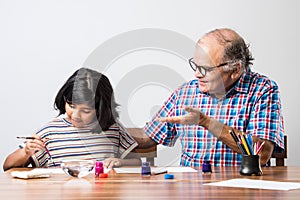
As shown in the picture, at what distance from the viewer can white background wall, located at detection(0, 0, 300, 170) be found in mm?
3145

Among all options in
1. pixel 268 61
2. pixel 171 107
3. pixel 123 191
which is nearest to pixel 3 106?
pixel 171 107

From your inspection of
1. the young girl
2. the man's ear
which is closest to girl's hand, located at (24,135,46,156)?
the young girl

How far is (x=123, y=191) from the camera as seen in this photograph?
1.51 metres

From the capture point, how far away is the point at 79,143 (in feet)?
7.68

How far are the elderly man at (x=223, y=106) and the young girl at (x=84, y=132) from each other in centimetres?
12

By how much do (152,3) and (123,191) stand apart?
1887 millimetres

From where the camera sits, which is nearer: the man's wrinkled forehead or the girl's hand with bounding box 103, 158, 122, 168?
the girl's hand with bounding box 103, 158, 122, 168

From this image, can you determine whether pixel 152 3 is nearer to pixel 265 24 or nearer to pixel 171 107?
pixel 265 24

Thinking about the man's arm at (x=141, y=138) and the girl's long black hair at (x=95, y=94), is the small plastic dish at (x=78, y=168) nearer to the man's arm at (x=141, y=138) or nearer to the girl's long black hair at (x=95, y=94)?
the girl's long black hair at (x=95, y=94)

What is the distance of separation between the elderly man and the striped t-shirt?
3.8 inches

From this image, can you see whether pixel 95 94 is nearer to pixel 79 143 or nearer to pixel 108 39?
pixel 79 143

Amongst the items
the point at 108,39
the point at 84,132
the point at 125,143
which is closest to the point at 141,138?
the point at 125,143

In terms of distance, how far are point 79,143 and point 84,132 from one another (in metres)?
0.05

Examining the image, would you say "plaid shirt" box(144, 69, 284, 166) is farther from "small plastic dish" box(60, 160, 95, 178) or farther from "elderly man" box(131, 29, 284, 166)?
"small plastic dish" box(60, 160, 95, 178)
